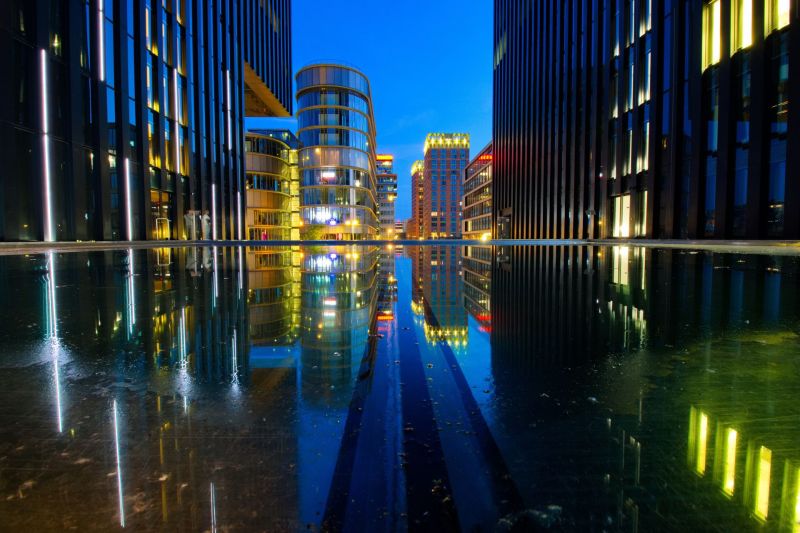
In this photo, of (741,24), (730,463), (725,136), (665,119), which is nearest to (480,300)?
(730,463)

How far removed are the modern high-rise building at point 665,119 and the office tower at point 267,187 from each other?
37.5 m

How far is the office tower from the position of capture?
6350 centimetres

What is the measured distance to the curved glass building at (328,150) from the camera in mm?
66938

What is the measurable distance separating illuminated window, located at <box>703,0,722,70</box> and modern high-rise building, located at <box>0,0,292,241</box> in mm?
30268

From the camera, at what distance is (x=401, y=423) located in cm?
182

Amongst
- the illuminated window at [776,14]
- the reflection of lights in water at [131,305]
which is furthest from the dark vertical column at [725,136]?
the reflection of lights in water at [131,305]

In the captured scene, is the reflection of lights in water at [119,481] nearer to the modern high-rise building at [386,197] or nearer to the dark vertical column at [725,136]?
the dark vertical column at [725,136]

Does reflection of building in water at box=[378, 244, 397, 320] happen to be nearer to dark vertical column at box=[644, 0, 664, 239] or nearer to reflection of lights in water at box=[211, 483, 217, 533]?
reflection of lights in water at box=[211, 483, 217, 533]

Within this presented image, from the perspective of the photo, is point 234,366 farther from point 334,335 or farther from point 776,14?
point 776,14

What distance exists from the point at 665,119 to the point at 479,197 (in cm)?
7023

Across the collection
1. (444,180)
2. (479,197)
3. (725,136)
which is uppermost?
(444,180)

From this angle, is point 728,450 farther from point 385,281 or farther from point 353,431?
point 385,281

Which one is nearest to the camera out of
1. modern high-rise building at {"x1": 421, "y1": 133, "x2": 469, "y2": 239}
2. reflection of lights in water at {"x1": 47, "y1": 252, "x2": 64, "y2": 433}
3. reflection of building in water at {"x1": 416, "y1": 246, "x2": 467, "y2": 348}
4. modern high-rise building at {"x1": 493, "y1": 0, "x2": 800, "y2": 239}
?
reflection of lights in water at {"x1": 47, "y1": 252, "x2": 64, "y2": 433}

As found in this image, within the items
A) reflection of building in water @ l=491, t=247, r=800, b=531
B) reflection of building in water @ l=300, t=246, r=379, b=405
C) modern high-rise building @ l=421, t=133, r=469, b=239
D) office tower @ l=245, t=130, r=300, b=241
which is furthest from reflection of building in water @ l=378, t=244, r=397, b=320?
modern high-rise building @ l=421, t=133, r=469, b=239
